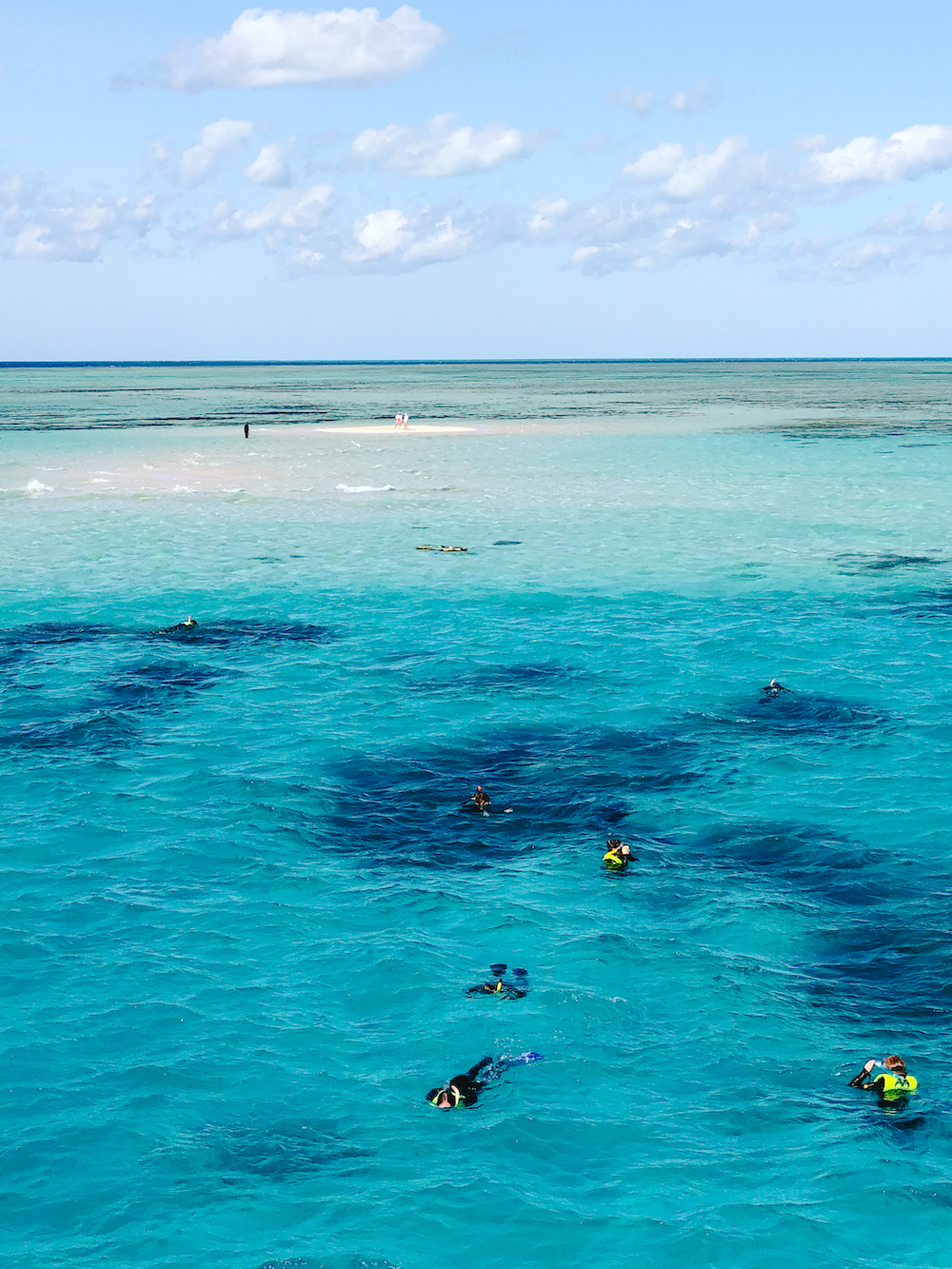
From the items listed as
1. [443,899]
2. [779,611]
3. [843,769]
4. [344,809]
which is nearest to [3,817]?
[344,809]

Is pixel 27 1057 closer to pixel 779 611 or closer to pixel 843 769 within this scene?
pixel 843 769

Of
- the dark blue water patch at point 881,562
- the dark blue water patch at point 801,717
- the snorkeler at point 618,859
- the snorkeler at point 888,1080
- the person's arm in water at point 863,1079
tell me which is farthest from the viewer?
the dark blue water patch at point 881,562

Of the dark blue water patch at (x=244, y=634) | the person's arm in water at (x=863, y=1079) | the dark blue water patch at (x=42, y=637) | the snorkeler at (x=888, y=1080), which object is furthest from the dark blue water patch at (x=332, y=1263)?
the dark blue water patch at (x=244, y=634)

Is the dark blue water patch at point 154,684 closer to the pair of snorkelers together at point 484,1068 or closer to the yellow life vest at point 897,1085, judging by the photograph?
the pair of snorkelers together at point 484,1068

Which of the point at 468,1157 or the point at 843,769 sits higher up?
the point at 843,769

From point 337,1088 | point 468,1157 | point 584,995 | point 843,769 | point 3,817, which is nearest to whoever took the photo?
point 468,1157

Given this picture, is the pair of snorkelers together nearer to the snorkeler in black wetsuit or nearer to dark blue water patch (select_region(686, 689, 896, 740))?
the snorkeler in black wetsuit
